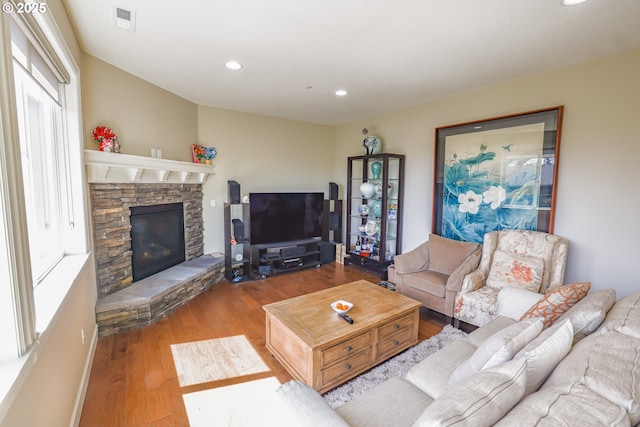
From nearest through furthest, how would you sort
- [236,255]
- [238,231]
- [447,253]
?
[447,253]
[238,231]
[236,255]

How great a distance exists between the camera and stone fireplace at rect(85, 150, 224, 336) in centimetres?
278

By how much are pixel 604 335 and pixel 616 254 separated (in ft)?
6.83

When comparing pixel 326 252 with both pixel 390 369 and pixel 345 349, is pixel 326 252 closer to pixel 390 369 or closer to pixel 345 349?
pixel 390 369

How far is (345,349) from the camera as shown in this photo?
2086 millimetres

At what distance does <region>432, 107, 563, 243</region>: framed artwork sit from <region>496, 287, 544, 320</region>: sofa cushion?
1.16 m

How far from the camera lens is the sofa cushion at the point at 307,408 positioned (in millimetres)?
1096

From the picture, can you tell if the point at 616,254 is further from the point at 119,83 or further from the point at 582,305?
the point at 119,83

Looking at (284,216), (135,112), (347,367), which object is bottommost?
(347,367)

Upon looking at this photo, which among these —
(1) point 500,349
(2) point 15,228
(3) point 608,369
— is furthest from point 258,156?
(3) point 608,369

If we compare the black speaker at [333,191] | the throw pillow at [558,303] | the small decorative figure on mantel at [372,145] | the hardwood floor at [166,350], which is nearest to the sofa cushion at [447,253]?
the hardwood floor at [166,350]

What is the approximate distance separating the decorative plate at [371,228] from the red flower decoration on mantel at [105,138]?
362 centimetres

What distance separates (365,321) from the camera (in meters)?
2.23

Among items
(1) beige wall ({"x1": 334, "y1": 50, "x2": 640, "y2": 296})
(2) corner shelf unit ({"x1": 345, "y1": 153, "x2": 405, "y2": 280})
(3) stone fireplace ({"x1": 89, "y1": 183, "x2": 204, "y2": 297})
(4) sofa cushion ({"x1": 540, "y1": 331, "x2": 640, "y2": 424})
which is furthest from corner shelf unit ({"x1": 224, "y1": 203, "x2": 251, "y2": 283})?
(4) sofa cushion ({"x1": 540, "y1": 331, "x2": 640, "y2": 424})

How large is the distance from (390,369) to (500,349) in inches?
48.0
